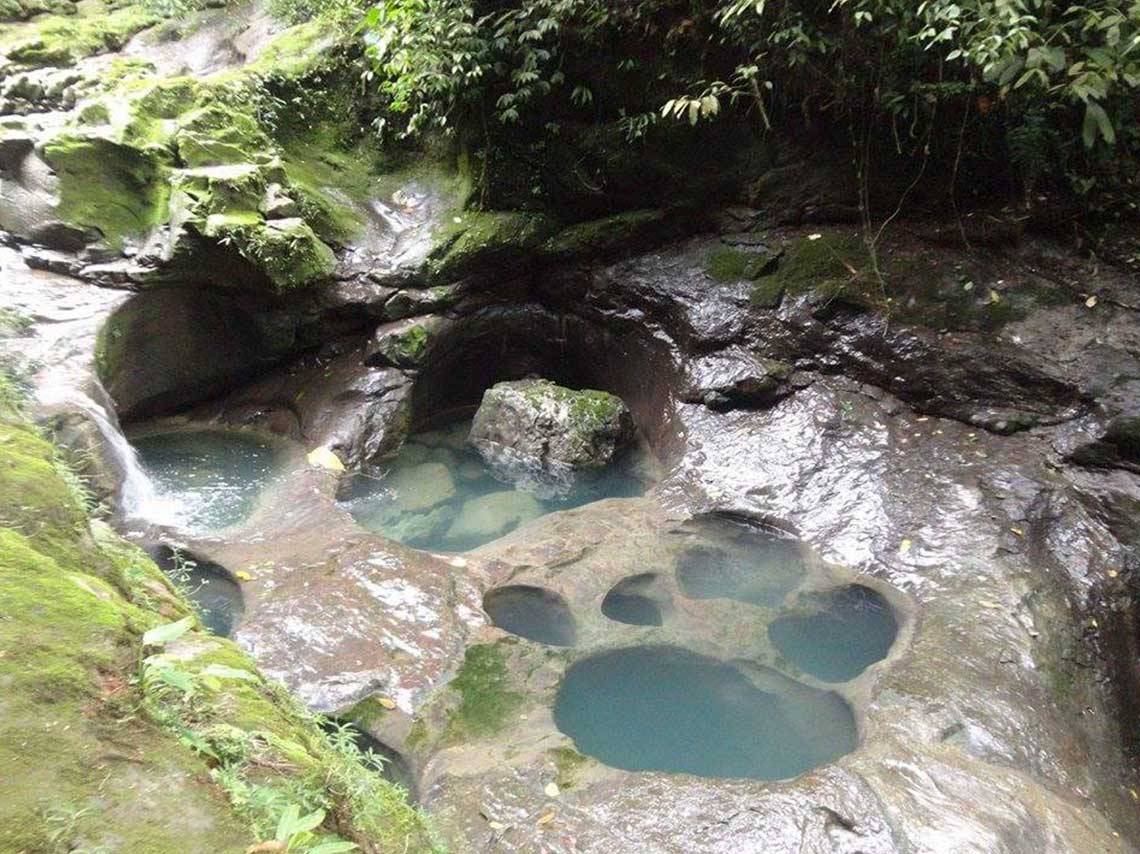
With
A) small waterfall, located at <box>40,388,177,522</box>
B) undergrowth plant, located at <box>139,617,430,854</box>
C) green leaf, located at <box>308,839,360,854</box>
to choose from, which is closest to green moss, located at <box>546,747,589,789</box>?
undergrowth plant, located at <box>139,617,430,854</box>

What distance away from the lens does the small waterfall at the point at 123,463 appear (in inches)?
232

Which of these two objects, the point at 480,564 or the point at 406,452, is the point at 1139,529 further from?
the point at 406,452

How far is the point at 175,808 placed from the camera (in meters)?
1.55

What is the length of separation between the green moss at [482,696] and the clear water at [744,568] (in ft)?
5.50

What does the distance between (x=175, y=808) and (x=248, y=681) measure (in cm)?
98

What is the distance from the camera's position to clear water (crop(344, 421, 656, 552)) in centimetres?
699

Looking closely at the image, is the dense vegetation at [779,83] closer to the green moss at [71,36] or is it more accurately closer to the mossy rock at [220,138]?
the mossy rock at [220,138]

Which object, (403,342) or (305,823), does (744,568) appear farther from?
(305,823)

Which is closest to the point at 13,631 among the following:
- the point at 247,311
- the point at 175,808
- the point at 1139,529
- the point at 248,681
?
the point at 175,808

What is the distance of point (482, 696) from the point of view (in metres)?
4.66

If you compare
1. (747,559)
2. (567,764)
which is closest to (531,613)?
(567,764)

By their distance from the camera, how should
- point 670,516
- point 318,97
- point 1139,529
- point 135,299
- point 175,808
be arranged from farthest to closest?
point 318,97 < point 135,299 < point 670,516 < point 1139,529 < point 175,808

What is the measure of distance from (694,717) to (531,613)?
1.46 m

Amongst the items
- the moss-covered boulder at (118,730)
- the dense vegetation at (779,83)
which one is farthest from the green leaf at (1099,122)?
the moss-covered boulder at (118,730)
